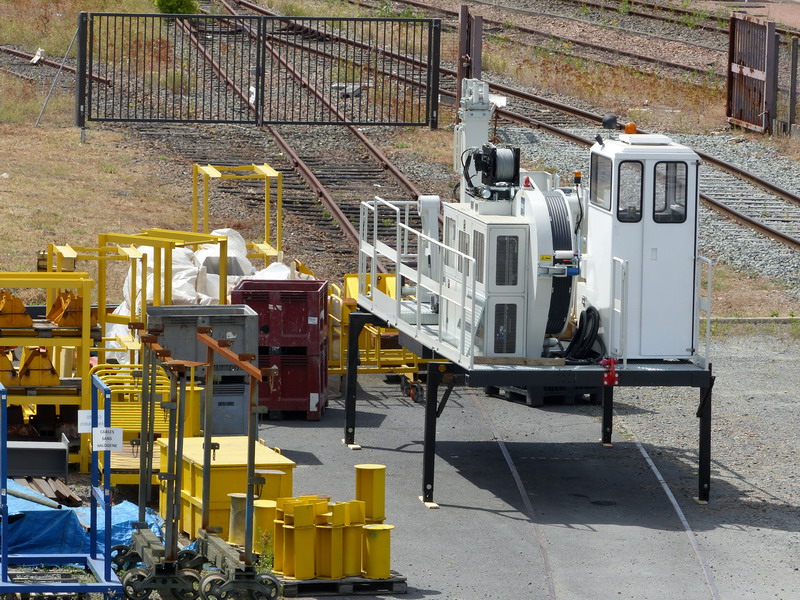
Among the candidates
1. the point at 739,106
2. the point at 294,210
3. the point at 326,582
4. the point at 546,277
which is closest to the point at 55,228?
the point at 294,210

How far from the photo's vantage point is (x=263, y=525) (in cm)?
1043

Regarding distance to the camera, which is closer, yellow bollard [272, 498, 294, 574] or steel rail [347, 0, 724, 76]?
yellow bollard [272, 498, 294, 574]

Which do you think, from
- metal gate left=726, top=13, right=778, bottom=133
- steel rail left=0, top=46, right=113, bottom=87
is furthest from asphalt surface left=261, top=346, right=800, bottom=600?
steel rail left=0, top=46, right=113, bottom=87

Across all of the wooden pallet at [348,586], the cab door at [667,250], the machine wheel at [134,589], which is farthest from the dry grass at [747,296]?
the machine wheel at [134,589]

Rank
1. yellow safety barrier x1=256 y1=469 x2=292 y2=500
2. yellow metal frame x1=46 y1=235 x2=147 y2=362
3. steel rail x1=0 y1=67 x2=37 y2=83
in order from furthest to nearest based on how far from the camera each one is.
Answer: steel rail x1=0 y1=67 x2=37 y2=83 < yellow metal frame x1=46 y1=235 x2=147 y2=362 < yellow safety barrier x1=256 y1=469 x2=292 y2=500

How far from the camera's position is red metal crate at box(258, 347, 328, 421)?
1452cm

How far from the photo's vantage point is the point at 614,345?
39.6 ft

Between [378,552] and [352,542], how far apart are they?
0.22 meters

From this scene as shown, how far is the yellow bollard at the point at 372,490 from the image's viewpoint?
10562mm

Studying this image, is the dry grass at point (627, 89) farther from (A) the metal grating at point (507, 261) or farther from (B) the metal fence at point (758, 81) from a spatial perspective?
(A) the metal grating at point (507, 261)

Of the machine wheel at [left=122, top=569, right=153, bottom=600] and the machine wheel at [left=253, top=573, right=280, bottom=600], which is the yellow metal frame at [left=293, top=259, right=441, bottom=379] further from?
the machine wheel at [left=253, top=573, right=280, bottom=600]

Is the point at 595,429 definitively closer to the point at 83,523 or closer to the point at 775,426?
the point at 775,426

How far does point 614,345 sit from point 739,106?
17.0 meters

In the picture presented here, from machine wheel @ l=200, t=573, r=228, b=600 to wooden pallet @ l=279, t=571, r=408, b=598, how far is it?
0.88 metres
